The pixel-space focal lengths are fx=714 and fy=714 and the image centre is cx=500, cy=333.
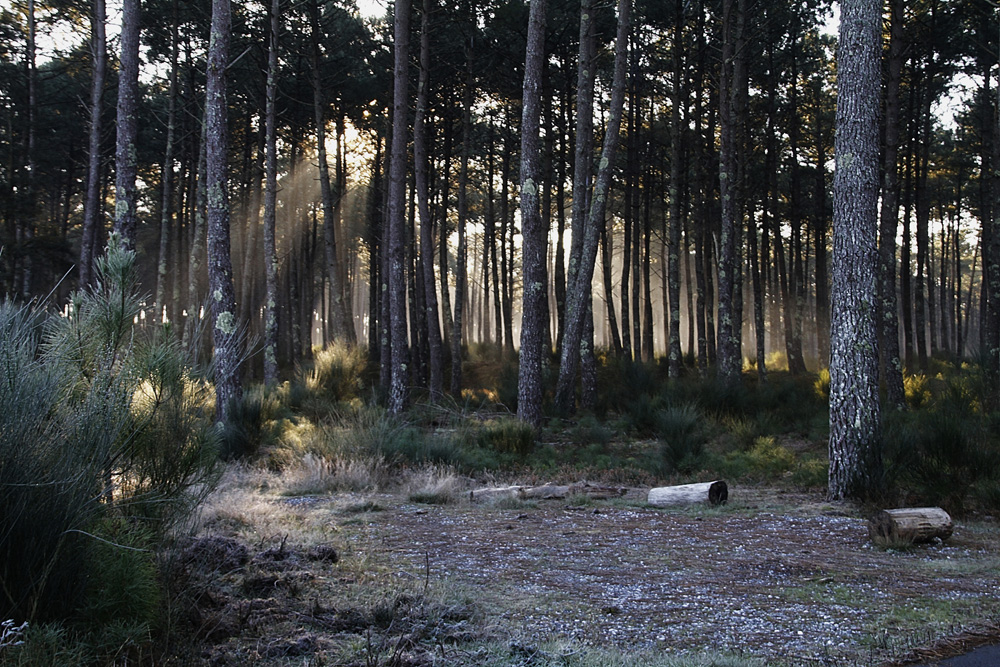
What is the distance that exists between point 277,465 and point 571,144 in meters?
16.8

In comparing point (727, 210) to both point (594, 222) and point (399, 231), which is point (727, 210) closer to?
point (594, 222)

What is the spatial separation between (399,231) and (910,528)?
37.9 feet

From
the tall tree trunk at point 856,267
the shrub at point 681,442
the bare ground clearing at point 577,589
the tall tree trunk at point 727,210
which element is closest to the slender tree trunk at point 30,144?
the bare ground clearing at point 577,589

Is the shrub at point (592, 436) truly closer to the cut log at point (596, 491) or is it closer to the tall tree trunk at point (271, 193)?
the cut log at point (596, 491)

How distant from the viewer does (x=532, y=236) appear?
12.8 m

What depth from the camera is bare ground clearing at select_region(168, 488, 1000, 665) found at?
11.9 ft

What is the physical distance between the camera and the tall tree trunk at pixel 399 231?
14.6 metres

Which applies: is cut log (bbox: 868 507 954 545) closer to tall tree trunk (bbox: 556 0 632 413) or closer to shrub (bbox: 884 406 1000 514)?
shrub (bbox: 884 406 1000 514)

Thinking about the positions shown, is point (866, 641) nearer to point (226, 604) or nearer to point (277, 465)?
point (226, 604)

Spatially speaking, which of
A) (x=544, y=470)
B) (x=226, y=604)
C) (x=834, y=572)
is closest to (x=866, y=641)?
(x=834, y=572)

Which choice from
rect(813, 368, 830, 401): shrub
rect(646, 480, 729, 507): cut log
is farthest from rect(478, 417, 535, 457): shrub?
rect(813, 368, 830, 401): shrub

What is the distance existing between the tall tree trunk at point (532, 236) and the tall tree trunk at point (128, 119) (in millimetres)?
6690

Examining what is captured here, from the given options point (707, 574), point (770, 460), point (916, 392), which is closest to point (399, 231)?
point (770, 460)

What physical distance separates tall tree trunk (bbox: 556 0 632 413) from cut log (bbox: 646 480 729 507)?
24.5 feet
